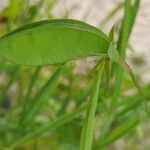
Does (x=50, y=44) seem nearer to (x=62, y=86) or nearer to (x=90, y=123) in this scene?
(x=90, y=123)

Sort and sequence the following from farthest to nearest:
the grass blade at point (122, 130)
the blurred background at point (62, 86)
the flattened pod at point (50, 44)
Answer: the blurred background at point (62, 86), the grass blade at point (122, 130), the flattened pod at point (50, 44)

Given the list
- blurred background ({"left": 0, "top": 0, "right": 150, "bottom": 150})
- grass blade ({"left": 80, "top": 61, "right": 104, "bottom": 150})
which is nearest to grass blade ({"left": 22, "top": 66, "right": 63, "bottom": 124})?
blurred background ({"left": 0, "top": 0, "right": 150, "bottom": 150})

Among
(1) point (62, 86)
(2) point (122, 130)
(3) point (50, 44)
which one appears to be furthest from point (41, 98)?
(1) point (62, 86)

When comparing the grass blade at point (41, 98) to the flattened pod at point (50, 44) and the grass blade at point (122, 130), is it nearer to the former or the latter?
the grass blade at point (122, 130)

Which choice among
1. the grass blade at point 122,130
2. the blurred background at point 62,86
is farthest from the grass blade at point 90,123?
the grass blade at point 122,130

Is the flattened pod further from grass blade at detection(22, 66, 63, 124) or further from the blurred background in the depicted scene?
grass blade at detection(22, 66, 63, 124)

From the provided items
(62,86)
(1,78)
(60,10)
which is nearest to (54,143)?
(62,86)

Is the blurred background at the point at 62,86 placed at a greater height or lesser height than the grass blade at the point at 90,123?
greater
